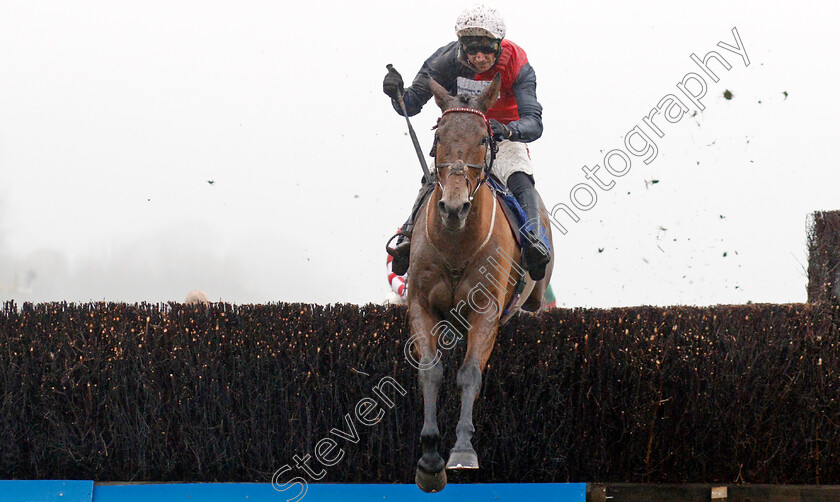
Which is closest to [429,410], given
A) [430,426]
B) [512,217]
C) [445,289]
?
[430,426]

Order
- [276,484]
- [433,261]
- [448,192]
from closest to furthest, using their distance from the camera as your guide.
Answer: [448,192], [433,261], [276,484]

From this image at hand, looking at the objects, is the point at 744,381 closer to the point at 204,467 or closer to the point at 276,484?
the point at 276,484

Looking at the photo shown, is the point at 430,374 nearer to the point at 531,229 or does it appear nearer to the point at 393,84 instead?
the point at 531,229

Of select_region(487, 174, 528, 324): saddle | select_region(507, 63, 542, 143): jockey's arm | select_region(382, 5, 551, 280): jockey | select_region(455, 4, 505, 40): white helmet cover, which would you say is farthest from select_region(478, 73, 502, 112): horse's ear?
select_region(455, 4, 505, 40): white helmet cover

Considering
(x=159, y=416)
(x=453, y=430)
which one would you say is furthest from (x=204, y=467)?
(x=453, y=430)

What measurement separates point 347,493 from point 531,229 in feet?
9.24

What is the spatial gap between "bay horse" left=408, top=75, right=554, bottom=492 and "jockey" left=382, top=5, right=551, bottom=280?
13.2 inches

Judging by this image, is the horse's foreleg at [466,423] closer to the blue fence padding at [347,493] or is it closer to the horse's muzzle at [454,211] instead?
the horse's muzzle at [454,211]

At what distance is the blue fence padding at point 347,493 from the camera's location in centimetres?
829

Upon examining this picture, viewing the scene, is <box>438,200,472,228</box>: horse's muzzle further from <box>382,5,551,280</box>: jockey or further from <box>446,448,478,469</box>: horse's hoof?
<box>446,448,478,469</box>: horse's hoof

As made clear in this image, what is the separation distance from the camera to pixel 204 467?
29.0ft

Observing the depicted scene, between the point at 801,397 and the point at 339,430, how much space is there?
168 inches

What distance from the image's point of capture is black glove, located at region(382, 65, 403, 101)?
24.9ft

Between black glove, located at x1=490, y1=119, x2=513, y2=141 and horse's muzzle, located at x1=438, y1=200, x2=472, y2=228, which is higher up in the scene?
black glove, located at x1=490, y1=119, x2=513, y2=141
